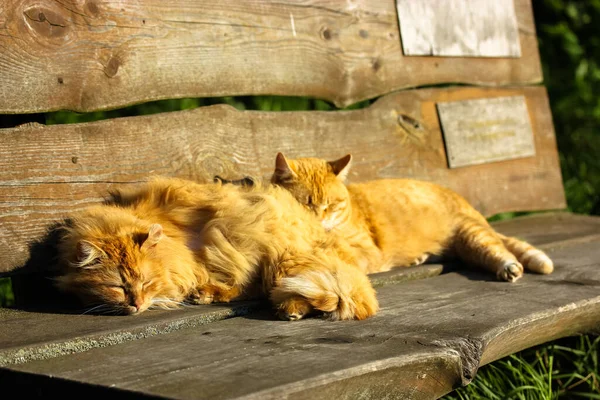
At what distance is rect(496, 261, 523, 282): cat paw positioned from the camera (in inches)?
132

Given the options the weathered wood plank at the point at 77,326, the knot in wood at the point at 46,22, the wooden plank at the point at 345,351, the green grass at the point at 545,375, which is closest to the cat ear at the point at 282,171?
the weathered wood plank at the point at 77,326

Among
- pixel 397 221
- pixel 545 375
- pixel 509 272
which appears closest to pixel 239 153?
pixel 397 221

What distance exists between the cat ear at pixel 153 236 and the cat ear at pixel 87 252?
16cm

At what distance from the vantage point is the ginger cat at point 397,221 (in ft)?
11.4

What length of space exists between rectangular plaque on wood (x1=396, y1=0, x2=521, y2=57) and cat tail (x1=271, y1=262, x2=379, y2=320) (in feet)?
6.95

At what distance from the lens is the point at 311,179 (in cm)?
355

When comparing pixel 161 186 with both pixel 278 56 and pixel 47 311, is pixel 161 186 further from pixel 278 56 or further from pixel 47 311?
pixel 278 56

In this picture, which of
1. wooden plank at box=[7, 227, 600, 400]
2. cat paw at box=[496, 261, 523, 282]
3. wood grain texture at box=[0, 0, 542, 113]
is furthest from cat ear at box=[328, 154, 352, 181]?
cat paw at box=[496, 261, 523, 282]

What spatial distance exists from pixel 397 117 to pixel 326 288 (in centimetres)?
197

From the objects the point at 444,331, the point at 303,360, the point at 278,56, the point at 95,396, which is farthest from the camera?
the point at 278,56

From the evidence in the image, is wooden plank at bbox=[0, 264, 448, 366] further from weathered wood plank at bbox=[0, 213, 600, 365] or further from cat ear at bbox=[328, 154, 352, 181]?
cat ear at bbox=[328, 154, 352, 181]

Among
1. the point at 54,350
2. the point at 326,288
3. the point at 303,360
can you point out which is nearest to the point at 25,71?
Result: the point at 54,350

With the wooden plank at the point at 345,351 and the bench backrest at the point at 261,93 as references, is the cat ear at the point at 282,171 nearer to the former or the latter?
the bench backrest at the point at 261,93

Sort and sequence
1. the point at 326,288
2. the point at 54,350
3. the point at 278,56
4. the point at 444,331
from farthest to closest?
the point at 278,56 < the point at 326,288 < the point at 444,331 < the point at 54,350
